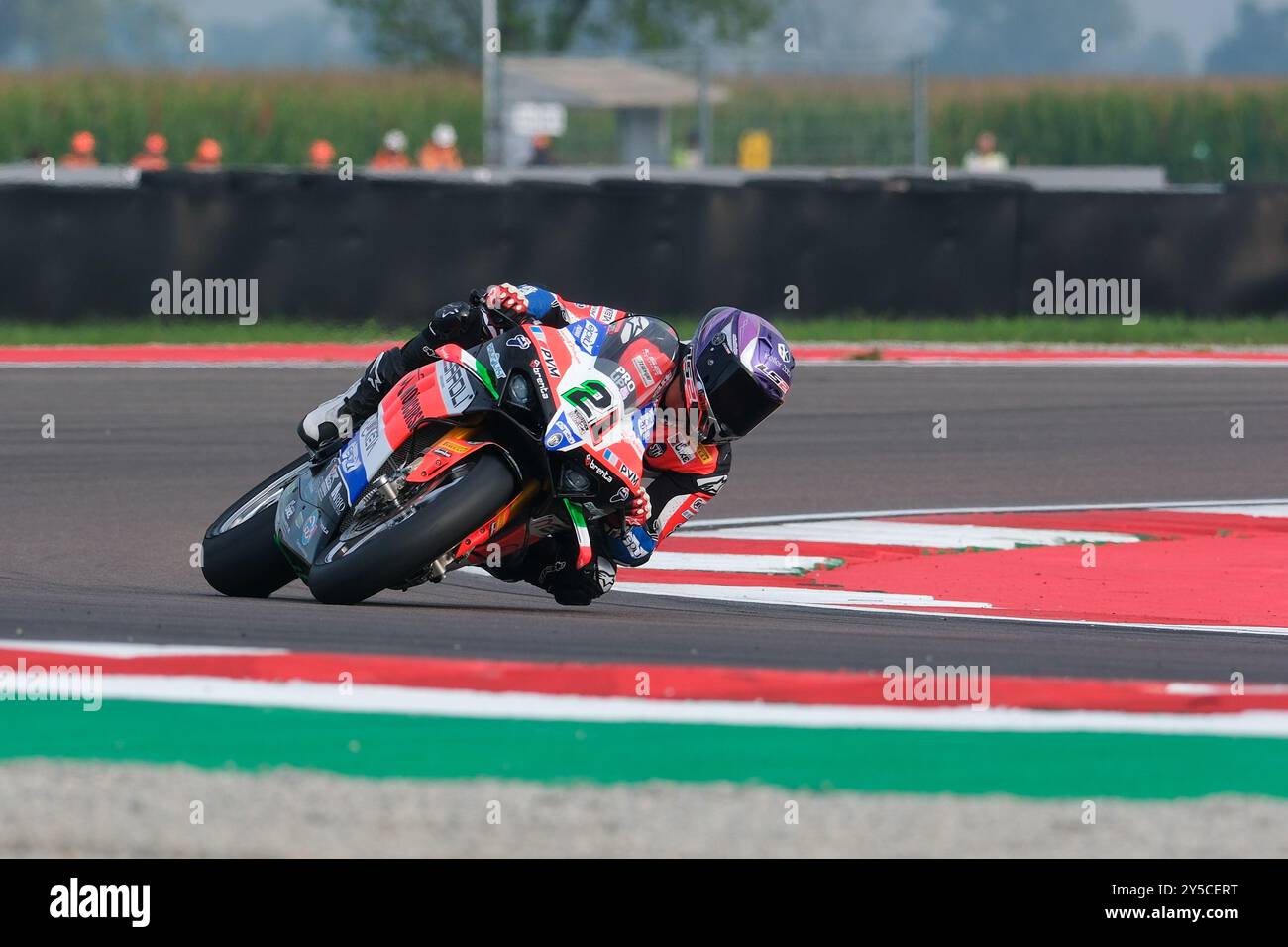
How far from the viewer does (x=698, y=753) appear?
5410 mm

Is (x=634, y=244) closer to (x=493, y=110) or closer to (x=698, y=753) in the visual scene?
(x=493, y=110)

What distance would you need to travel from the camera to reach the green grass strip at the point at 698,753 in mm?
5316

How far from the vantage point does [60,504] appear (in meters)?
10.4

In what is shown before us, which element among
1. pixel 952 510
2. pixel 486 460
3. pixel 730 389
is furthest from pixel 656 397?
pixel 952 510

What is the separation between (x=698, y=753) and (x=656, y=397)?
1.99 meters

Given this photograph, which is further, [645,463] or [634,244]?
[634,244]

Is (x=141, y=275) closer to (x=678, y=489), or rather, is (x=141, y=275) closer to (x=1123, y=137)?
(x=678, y=489)

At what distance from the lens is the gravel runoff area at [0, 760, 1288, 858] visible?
480 cm

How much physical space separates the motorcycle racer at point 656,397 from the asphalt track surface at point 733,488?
0.23 metres

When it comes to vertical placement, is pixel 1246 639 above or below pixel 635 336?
below

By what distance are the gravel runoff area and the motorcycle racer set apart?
203cm

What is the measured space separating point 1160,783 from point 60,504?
260 inches

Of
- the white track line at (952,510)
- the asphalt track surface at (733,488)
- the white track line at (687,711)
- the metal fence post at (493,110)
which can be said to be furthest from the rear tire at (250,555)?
the metal fence post at (493,110)
